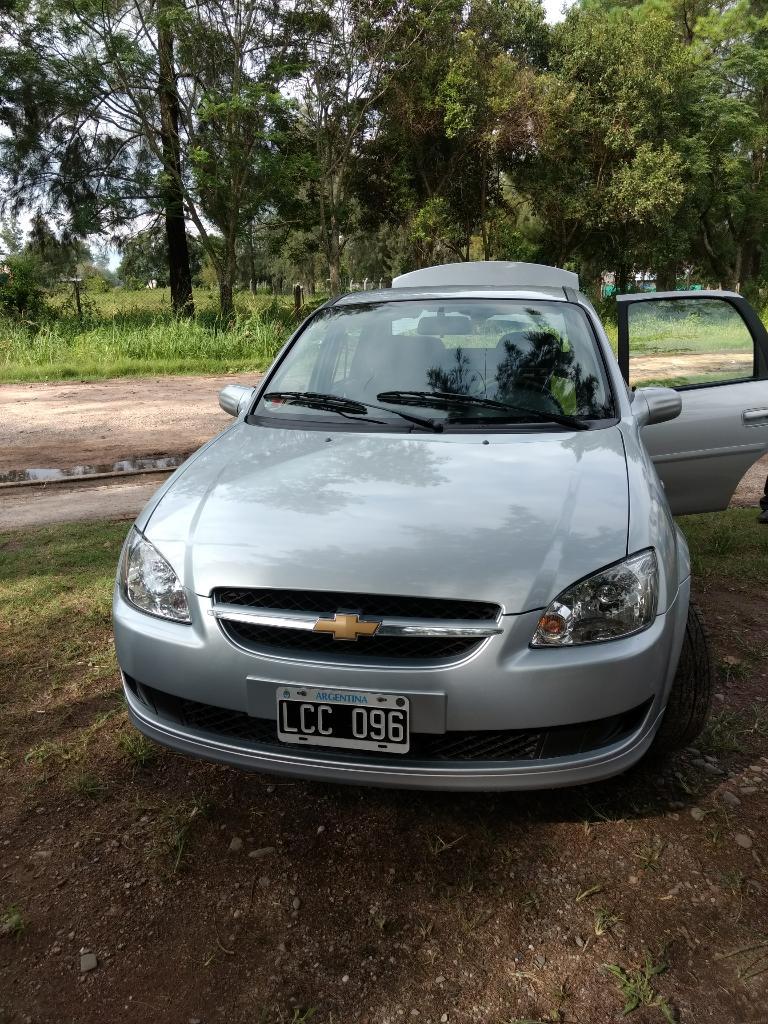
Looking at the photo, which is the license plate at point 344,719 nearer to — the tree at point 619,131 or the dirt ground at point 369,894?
the dirt ground at point 369,894

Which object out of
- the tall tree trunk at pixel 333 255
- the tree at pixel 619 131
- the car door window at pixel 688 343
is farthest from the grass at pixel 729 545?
the tree at pixel 619 131

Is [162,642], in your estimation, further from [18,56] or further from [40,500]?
[18,56]

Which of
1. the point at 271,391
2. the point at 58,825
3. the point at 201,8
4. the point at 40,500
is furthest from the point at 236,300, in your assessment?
the point at 58,825

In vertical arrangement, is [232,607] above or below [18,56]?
below

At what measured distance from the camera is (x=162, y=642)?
2.17m

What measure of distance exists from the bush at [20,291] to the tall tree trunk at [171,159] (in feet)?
9.65

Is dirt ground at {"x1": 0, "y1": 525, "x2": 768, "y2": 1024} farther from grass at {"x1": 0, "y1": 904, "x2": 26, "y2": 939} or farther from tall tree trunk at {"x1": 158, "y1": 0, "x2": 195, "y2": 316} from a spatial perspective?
tall tree trunk at {"x1": 158, "y1": 0, "x2": 195, "y2": 316}

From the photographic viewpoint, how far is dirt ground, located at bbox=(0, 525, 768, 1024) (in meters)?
1.83

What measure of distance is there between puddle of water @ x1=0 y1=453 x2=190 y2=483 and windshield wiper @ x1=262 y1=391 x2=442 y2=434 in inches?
163

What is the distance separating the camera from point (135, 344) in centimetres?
1495

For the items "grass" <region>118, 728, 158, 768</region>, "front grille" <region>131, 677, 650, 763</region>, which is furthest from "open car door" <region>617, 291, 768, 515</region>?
"grass" <region>118, 728, 158, 768</region>

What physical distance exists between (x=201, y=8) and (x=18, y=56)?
14.2ft

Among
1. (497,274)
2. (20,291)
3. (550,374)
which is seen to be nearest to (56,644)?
(550,374)

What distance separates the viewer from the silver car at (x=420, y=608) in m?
1.98
